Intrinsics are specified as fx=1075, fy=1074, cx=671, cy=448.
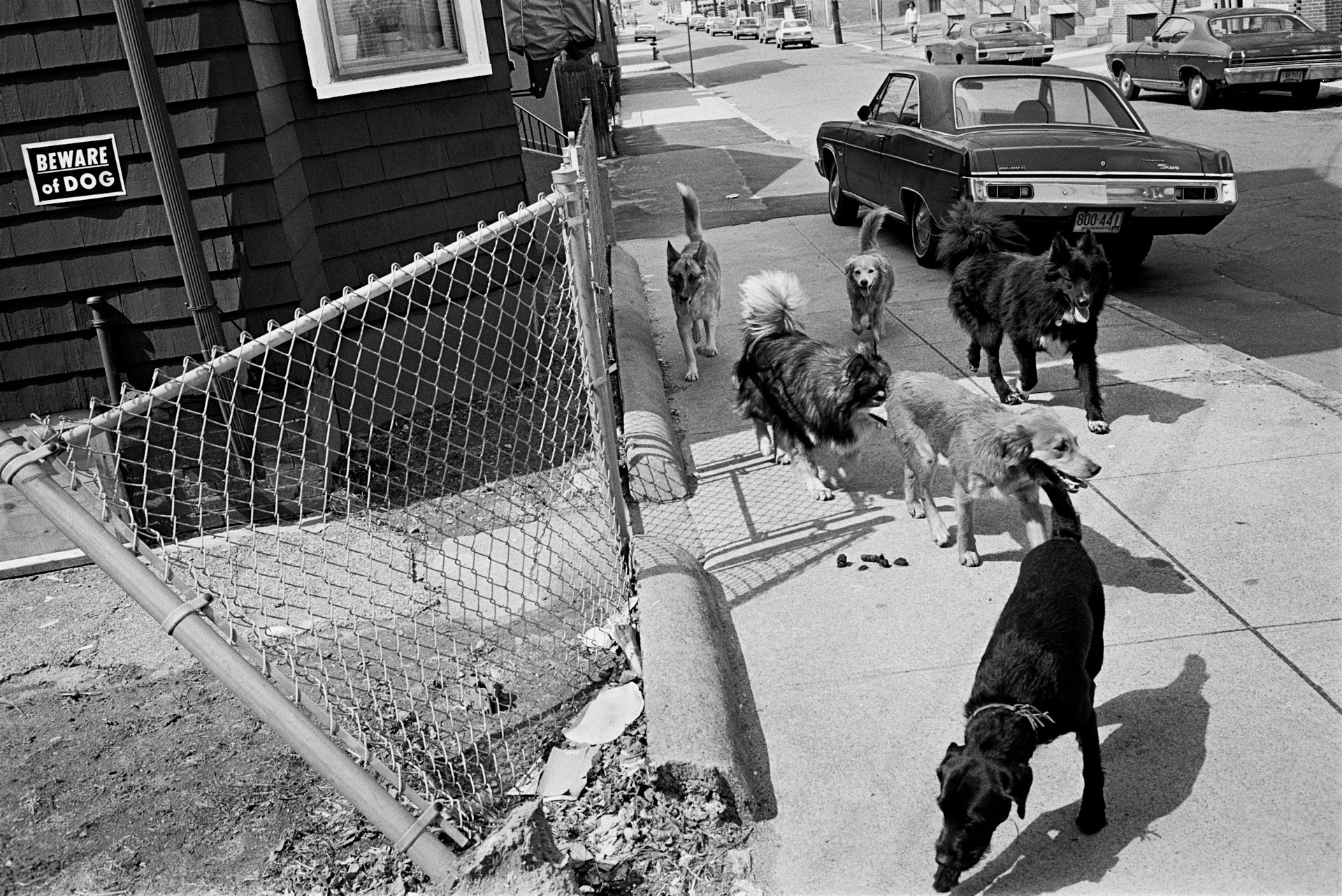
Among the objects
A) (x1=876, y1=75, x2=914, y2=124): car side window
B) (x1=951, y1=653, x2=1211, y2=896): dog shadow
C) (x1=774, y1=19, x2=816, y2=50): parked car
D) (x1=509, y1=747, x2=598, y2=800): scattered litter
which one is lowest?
(x1=951, y1=653, x2=1211, y2=896): dog shadow

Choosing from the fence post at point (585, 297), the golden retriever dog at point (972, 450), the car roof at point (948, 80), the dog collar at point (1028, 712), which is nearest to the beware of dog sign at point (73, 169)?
the fence post at point (585, 297)

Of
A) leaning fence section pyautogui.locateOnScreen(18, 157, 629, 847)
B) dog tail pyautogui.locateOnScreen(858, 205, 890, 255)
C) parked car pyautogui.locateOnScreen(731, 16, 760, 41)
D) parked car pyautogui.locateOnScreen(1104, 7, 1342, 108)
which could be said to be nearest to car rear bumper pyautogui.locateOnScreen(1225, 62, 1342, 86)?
parked car pyautogui.locateOnScreen(1104, 7, 1342, 108)

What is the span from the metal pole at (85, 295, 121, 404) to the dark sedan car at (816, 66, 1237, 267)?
607cm

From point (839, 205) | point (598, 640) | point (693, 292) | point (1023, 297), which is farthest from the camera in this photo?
point (839, 205)

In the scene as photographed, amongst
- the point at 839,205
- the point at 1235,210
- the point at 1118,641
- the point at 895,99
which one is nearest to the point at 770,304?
the point at 1118,641

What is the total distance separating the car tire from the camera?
9445mm

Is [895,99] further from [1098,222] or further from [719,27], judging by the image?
[719,27]

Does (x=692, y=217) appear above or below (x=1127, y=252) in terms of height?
above

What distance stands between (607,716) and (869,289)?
4394 mm

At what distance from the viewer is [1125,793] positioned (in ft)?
10.8

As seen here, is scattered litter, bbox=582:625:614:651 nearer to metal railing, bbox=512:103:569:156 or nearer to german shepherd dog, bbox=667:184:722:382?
german shepherd dog, bbox=667:184:722:382

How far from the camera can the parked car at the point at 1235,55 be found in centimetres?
1922

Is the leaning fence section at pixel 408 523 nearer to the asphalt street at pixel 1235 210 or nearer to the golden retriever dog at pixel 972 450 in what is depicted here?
the golden retriever dog at pixel 972 450

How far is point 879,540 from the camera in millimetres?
5133
